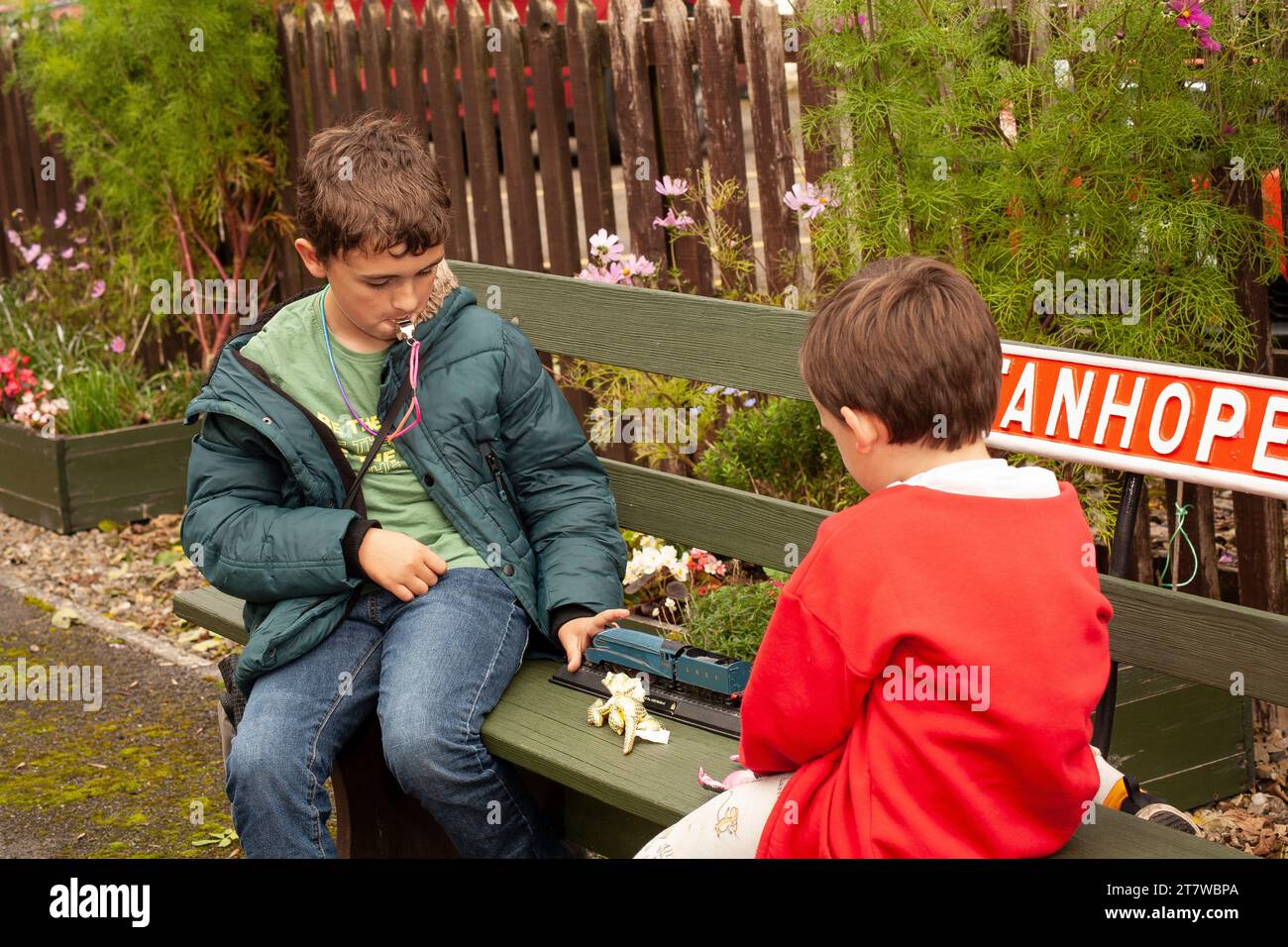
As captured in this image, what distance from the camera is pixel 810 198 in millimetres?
4129

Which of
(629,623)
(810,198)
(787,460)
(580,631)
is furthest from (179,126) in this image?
(580,631)

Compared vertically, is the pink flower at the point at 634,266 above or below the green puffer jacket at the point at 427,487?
above

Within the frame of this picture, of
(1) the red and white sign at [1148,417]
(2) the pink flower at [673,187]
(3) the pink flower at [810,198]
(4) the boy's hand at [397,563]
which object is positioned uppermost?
(2) the pink flower at [673,187]

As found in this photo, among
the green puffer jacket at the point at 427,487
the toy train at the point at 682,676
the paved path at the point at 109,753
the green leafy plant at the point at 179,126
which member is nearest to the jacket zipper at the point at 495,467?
the green puffer jacket at the point at 427,487

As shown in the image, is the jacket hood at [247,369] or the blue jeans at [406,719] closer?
the blue jeans at [406,719]

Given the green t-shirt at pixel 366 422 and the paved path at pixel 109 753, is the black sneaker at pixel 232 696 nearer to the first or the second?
the green t-shirt at pixel 366 422

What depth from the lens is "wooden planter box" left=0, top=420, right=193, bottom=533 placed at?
5.88 m

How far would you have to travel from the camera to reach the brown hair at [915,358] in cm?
190

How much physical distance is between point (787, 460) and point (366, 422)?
163cm

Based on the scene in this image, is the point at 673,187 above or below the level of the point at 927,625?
above

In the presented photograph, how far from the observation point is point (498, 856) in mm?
2684

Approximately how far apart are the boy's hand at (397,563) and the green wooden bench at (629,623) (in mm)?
255

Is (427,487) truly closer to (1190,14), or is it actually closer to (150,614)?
(1190,14)
